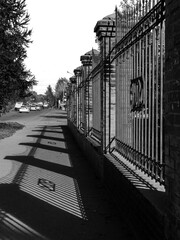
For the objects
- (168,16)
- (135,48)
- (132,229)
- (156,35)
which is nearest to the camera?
(168,16)

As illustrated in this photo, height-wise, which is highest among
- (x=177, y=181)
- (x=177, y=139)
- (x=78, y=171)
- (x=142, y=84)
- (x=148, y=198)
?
(x=142, y=84)

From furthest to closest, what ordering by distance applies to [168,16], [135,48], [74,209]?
1. [74,209]
2. [135,48]
3. [168,16]

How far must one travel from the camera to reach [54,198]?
6137mm

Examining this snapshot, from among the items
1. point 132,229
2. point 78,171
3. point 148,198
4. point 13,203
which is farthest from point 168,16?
point 78,171

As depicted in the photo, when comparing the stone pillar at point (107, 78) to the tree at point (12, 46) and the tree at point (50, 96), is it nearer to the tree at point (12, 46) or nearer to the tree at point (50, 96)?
the tree at point (12, 46)

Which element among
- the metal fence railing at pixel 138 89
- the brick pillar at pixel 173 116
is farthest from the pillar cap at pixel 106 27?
the brick pillar at pixel 173 116

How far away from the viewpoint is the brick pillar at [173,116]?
9.31 ft

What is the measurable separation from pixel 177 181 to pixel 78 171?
6.15m

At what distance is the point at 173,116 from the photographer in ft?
9.68

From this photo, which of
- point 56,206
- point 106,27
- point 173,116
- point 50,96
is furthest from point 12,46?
point 50,96

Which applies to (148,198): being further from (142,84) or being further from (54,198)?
(54,198)

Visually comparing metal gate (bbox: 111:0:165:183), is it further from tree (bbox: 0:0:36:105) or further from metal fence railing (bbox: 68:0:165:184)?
tree (bbox: 0:0:36:105)

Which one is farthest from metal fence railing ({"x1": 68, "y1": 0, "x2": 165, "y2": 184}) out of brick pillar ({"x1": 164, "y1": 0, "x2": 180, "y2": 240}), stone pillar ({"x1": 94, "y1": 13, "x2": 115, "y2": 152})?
brick pillar ({"x1": 164, "y1": 0, "x2": 180, "y2": 240})

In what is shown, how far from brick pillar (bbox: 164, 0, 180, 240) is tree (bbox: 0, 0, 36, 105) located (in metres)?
18.1
